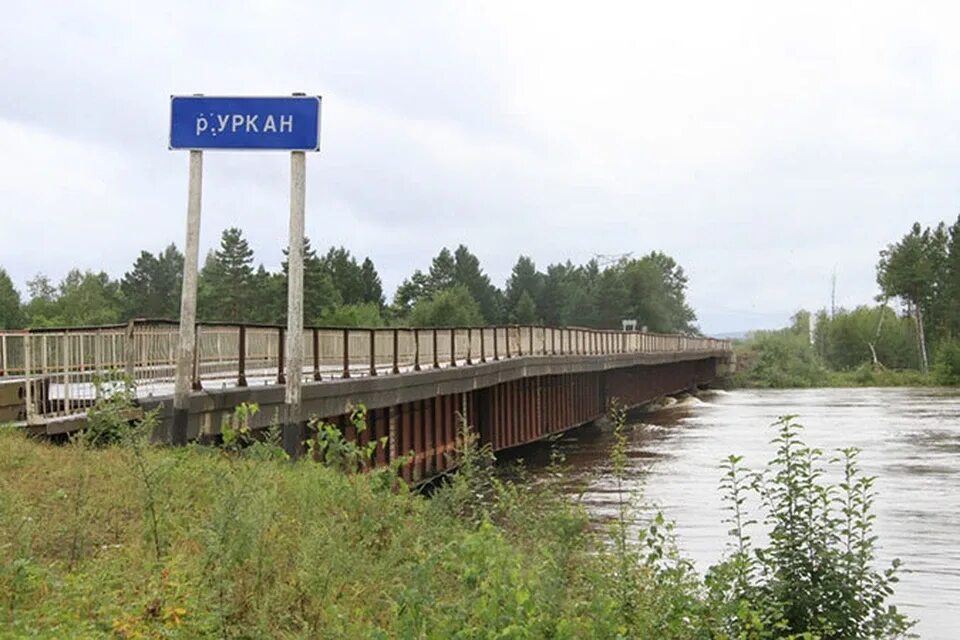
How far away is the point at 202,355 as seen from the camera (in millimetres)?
20250

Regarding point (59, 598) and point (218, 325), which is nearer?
point (59, 598)

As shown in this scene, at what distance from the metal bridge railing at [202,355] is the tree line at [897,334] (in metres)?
84.6

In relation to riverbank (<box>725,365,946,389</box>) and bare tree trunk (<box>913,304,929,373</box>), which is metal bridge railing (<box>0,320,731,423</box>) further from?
bare tree trunk (<box>913,304,929,373</box>)

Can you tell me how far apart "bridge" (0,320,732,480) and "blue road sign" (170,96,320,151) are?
3.18 meters

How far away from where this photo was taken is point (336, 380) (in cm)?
2247

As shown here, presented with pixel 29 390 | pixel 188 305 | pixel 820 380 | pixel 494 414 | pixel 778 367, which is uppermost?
pixel 188 305

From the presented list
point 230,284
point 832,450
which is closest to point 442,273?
point 230,284

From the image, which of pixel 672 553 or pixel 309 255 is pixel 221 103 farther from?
pixel 309 255

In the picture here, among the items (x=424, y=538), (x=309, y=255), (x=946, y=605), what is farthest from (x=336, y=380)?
(x=309, y=255)

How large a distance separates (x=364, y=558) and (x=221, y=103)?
7307mm

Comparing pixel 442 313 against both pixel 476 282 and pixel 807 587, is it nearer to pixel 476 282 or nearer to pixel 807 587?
pixel 476 282

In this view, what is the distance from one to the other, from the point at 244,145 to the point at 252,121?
31 centimetres

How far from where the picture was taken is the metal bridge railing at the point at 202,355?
626 inches

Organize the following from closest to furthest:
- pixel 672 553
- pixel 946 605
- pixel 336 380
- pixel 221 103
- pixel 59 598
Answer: pixel 59 598 → pixel 672 553 → pixel 221 103 → pixel 946 605 → pixel 336 380
